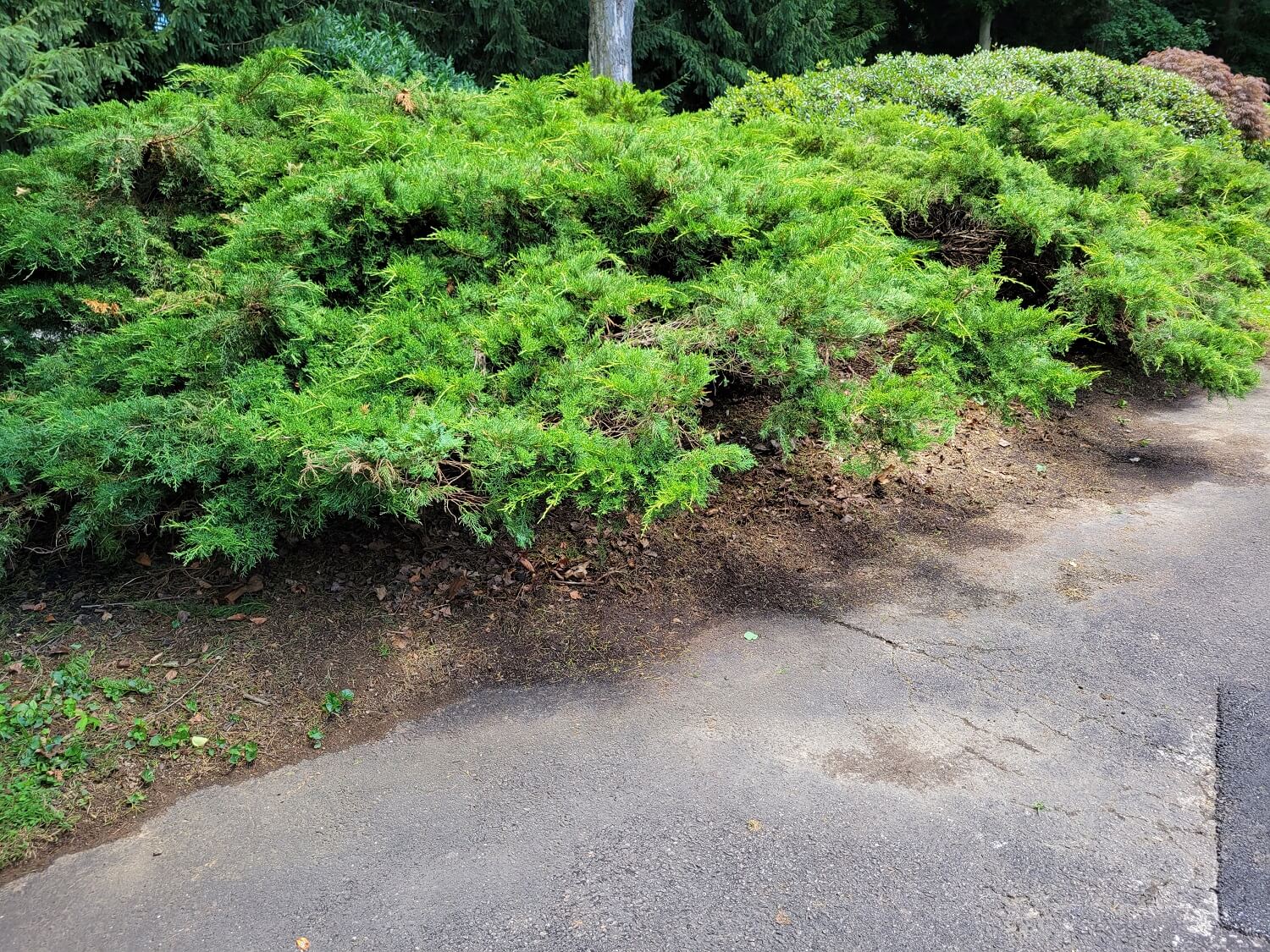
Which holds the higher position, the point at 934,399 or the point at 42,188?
the point at 42,188

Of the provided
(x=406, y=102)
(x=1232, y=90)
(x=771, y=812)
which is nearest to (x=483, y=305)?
(x=406, y=102)

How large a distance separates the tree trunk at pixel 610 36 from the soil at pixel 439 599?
18.7ft

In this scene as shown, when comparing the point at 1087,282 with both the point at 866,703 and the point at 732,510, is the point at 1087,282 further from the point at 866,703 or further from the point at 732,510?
the point at 866,703

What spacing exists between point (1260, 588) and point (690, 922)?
285cm

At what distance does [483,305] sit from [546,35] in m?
8.22

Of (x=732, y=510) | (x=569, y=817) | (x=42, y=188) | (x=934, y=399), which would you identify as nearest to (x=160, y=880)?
(x=569, y=817)

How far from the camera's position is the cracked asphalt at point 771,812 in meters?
2.06

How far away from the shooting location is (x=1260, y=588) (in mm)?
3328

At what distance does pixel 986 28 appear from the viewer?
16781 mm

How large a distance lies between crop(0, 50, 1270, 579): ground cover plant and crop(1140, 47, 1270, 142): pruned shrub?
6.03 m

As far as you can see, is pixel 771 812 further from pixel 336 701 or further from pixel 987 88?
pixel 987 88

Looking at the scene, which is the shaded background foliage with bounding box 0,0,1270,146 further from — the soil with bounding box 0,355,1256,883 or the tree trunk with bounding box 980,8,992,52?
the soil with bounding box 0,355,1256,883

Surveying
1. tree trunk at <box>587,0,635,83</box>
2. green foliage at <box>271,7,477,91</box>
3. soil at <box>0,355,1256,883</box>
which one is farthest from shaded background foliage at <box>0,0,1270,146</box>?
soil at <box>0,355,1256,883</box>

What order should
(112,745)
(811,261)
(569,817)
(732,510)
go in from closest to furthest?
1. (569,817)
2. (112,745)
3. (811,261)
4. (732,510)
